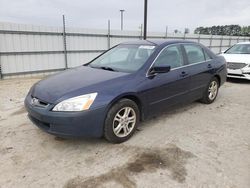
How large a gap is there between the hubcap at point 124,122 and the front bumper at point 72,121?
279 mm

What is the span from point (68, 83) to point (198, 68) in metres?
2.75

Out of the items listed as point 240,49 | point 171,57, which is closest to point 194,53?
point 171,57

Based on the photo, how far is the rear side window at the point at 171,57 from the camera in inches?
149

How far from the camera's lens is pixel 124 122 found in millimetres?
3287

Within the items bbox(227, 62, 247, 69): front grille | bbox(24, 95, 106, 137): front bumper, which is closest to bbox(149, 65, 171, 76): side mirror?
bbox(24, 95, 106, 137): front bumper

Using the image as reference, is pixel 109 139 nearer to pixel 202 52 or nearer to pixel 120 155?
pixel 120 155

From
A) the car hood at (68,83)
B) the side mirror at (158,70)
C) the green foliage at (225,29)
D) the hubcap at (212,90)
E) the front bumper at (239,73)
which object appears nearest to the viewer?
the car hood at (68,83)

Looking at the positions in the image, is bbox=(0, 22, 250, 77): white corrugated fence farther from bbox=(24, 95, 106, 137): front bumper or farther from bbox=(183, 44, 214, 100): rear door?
bbox=(183, 44, 214, 100): rear door

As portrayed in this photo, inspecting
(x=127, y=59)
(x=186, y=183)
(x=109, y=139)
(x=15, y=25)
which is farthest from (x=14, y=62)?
(x=186, y=183)

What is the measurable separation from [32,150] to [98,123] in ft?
3.40

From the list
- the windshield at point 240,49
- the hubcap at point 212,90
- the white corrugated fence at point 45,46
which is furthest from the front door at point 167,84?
the white corrugated fence at point 45,46

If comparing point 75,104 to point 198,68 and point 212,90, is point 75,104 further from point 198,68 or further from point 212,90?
point 212,90

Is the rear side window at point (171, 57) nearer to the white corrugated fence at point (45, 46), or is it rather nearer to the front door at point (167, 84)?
the front door at point (167, 84)

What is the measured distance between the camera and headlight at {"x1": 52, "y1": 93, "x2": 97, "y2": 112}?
110 inches
